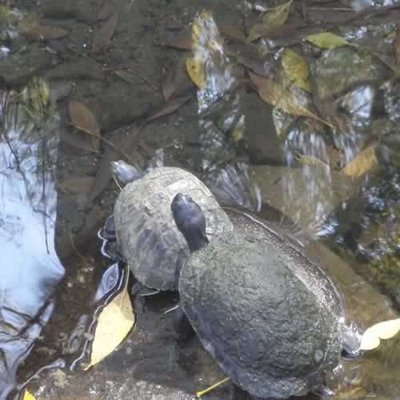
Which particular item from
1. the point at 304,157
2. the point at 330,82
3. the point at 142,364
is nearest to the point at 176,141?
the point at 304,157

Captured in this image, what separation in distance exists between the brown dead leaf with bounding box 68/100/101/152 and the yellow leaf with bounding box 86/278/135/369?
93 centimetres

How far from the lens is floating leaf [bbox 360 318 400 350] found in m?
2.89

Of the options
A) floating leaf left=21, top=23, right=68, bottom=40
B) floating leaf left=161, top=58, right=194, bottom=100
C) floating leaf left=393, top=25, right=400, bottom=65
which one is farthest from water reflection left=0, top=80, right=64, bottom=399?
floating leaf left=393, top=25, right=400, bottom=65

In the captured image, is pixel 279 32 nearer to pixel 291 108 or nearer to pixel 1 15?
pixel 291 108

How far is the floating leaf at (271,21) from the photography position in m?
4.32

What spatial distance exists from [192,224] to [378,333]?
79cm

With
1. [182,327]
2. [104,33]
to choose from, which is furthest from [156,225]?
[104,33]

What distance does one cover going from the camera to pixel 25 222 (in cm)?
350

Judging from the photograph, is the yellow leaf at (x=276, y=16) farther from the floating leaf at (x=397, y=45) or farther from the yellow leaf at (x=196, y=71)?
the floating leaf at (x=397, y=45)

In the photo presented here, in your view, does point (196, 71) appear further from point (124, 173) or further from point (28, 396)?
point (28, 396)

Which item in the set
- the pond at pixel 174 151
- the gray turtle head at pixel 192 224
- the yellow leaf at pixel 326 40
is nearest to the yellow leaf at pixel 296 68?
the pond at pixel 174 151

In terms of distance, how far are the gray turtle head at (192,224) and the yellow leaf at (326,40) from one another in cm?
175

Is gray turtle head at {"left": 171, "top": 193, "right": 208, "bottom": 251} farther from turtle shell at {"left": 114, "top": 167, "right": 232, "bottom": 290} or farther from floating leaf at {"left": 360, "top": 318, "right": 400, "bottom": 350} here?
floating leaf at {"left": 360, "top": 318, "right": 400, "bottom": 350}

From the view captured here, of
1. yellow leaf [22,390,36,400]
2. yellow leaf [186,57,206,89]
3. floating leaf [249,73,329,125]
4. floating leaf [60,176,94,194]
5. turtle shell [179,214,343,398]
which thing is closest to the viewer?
turtle shell [179,214,343,398]
